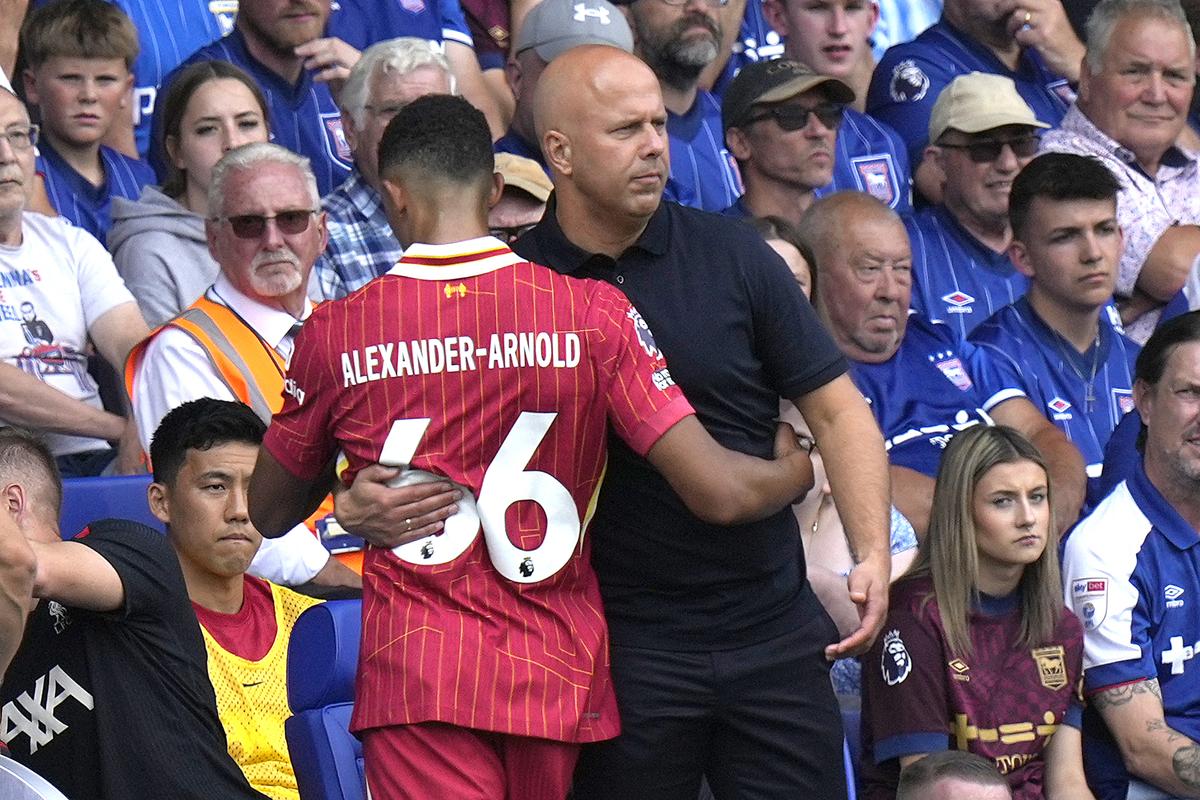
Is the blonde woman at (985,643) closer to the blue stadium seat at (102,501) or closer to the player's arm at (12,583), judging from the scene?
the blue stadium seat at (102,501)

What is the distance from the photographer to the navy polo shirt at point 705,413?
386 cm

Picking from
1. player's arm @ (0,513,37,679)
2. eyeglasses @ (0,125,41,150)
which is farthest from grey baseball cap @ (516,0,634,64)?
player's arm @ (0,513,37,679)

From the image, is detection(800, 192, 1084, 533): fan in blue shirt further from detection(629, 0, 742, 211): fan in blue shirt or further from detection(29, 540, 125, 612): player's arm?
detection(29, 540, 125, 612): player's arm

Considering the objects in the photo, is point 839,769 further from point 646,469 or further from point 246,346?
point 246,346

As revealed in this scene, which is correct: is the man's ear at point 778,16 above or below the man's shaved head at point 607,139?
above

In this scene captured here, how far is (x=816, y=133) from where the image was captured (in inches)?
281

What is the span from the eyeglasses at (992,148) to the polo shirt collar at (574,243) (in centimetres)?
395

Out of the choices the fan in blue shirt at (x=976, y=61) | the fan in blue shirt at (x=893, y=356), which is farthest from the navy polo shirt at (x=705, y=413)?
the fan in blue shirt at (x=976, y=61)

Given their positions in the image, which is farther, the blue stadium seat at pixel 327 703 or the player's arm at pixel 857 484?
the blue stadium seat at pixel 327 703

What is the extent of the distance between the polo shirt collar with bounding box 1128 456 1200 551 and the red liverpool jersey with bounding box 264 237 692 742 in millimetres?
2599

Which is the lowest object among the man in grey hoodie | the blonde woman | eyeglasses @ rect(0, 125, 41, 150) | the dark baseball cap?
the blonde woman

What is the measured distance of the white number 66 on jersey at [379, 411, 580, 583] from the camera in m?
3.58

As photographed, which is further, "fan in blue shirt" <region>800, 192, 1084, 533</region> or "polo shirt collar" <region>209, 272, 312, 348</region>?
"fan in blue shirt" <region>800, 192, 1084, 533</region>

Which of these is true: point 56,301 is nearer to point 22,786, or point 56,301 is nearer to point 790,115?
point 790,115
